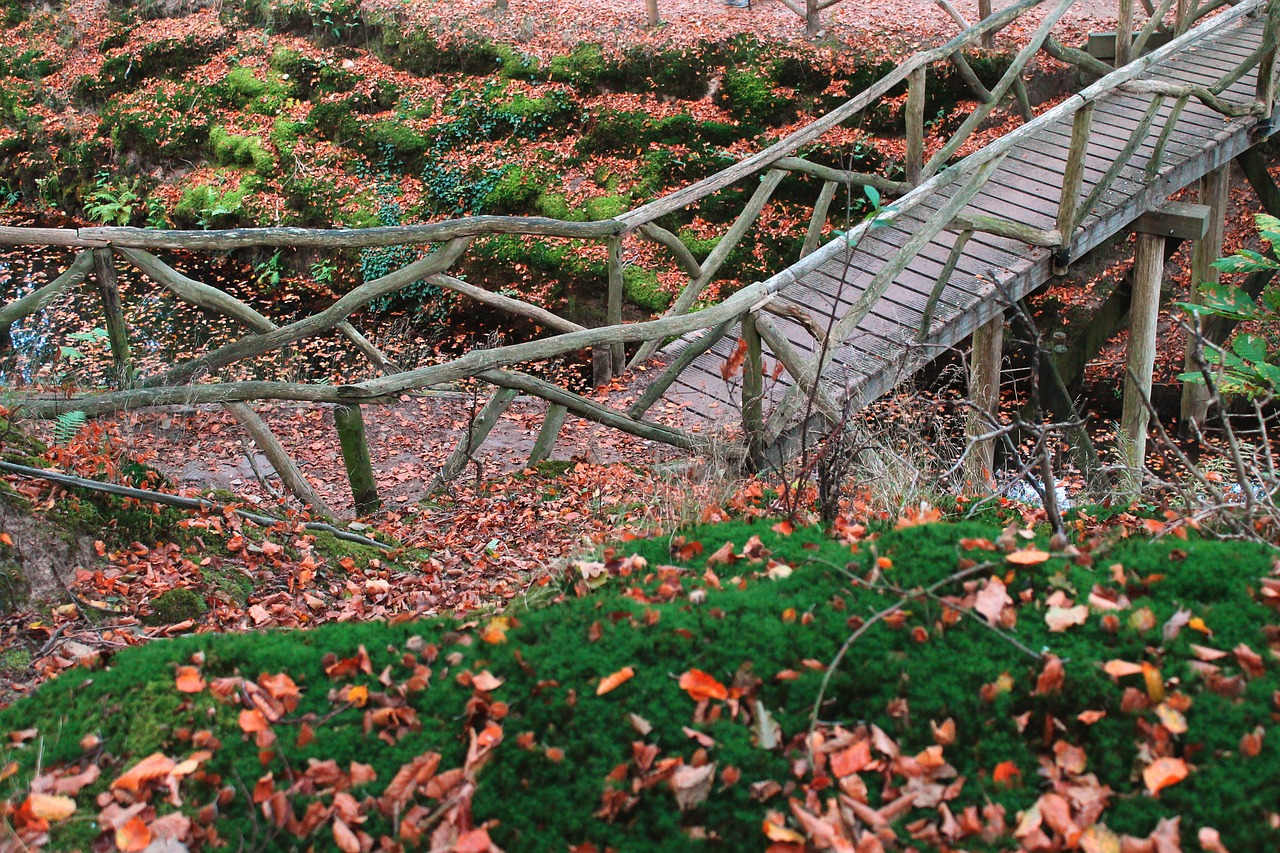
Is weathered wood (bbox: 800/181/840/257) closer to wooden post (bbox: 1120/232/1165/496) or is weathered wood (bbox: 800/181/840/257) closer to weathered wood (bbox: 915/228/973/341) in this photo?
weathered wood (bbox: 915/228/973/341)

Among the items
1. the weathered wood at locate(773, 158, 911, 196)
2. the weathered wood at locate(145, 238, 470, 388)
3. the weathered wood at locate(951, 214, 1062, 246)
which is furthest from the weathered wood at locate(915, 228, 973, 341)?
the weathered wood at locate(145, 238, 470, 388)

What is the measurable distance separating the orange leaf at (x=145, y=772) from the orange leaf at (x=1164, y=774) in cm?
194

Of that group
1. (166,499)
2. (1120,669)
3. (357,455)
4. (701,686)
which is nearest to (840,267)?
(357,455)

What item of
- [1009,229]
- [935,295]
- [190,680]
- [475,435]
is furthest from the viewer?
[1009,229]

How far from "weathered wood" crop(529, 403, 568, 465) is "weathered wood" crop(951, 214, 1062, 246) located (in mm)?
2985

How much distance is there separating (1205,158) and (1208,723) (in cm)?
765

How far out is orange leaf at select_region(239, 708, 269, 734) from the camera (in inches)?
83.0

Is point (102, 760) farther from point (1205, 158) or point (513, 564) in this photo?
point (1205, 158)

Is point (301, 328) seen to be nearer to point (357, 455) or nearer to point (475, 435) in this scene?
point (357, 455)

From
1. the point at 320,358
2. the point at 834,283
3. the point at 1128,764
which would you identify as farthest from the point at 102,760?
the point at 320,358

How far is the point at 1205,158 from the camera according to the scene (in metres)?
8.08

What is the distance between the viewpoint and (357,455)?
4895 mm

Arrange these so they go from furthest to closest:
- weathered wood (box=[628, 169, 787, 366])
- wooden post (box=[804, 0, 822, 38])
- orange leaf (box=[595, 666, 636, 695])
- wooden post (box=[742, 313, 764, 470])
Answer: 1. wooden post (box=[804, 0, 822, 38])
2. weathered wood (box=[628, 169, 787, 366])
3. wooden post (box=[742, 313, 764, 470])
4. orange leaf (box=[595, 666, 636, 695])

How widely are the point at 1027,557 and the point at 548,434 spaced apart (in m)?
3.71
